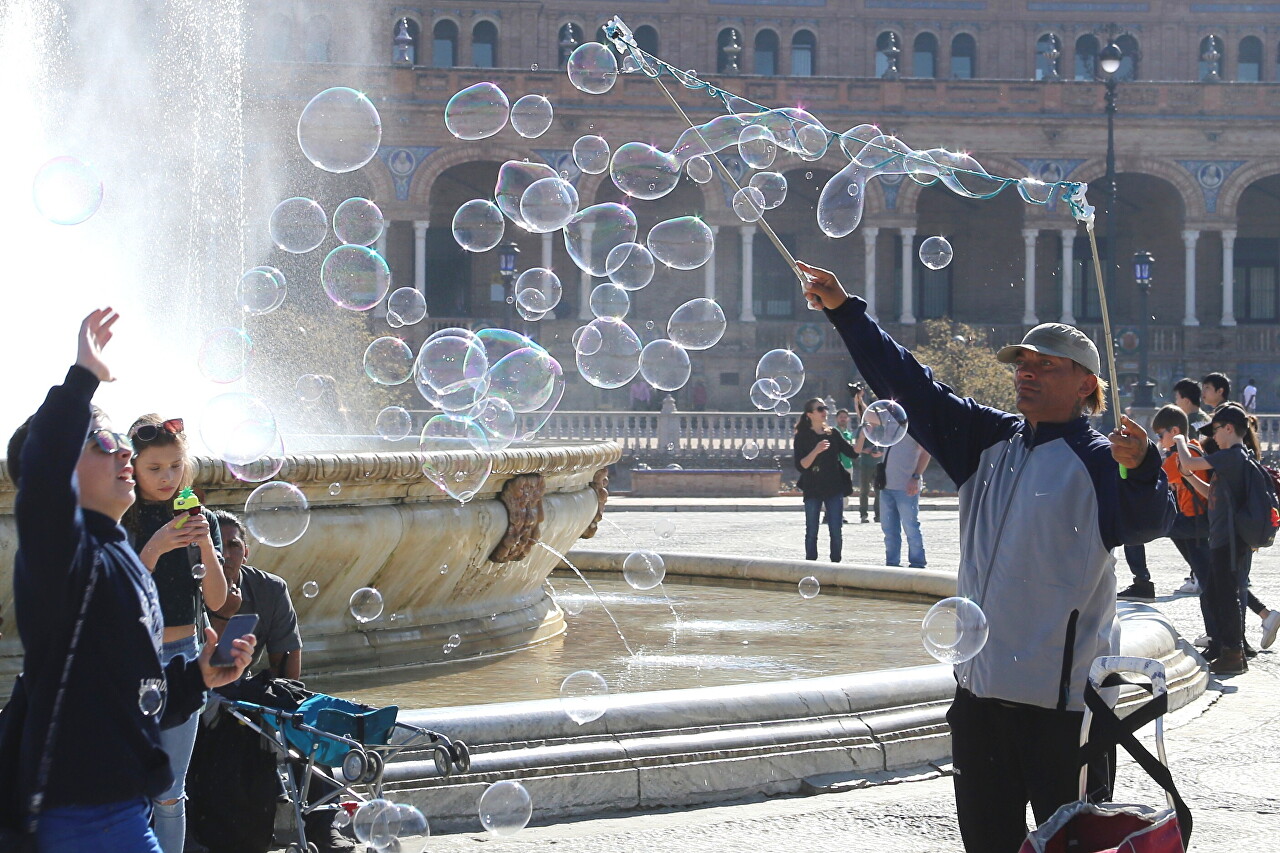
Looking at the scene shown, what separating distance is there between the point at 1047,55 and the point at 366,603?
1454 inches

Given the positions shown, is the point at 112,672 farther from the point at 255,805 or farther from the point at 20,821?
the point at 255,805

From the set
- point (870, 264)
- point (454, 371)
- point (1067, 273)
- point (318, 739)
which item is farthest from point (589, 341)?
point (1067, 273)

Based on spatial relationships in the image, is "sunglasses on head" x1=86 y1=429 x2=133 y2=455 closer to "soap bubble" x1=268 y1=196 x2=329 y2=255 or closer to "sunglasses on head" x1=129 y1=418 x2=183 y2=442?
"sunglasses on head" x1=129 y1=418 x2=183 y2=442

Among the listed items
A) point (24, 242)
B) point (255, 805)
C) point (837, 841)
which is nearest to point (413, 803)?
point (255, 805)

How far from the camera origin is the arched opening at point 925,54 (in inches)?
1630

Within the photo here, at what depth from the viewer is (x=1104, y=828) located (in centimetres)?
285

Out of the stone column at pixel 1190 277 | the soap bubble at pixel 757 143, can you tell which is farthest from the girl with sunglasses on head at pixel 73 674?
the stone column at pixel 1190 277

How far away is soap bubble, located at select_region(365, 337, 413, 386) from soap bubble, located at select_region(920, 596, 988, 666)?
475cm

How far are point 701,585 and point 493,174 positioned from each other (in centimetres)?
2962

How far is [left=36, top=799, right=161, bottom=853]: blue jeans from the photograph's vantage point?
8.21 ft

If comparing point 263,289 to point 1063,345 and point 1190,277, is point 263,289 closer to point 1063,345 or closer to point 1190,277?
point 1063,345

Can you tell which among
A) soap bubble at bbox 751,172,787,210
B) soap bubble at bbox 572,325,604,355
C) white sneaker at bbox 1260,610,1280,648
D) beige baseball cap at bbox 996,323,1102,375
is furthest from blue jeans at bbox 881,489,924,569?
beige baseball cap at bbox 996,323,1102,375

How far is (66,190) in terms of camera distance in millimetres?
6230

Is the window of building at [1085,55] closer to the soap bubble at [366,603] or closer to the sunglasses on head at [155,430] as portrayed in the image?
the soap bubble at [366,603]
